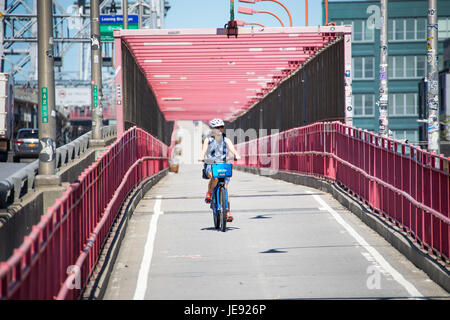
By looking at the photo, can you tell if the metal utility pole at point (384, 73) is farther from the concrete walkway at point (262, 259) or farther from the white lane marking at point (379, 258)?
the white lane marking at point (379, 258)

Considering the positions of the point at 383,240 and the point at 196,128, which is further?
the point at 196,128

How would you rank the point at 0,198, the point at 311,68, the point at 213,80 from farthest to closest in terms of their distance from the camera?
the point at 213,80, the point at 311,68, the point at 0,198

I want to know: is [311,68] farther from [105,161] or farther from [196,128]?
[196,128]

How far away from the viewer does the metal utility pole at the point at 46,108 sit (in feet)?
48.3

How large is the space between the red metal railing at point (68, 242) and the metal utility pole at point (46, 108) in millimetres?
1293

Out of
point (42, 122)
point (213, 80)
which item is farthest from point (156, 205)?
point (213, 80)

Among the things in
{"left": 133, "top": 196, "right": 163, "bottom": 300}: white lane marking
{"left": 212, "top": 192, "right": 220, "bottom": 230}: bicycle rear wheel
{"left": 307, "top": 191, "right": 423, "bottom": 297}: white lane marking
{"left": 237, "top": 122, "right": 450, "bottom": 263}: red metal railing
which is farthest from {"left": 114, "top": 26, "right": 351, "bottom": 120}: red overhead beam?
{"left": 212, "top": 192, "right": 220, "bottom": 230}: bicycle rear wheel

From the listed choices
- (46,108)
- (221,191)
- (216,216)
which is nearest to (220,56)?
(46,108)

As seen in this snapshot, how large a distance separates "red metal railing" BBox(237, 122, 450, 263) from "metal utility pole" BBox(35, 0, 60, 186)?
19.3ft

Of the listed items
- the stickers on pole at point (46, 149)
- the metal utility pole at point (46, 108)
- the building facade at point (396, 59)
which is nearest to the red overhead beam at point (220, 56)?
the metal utility pole at point (46, 108)

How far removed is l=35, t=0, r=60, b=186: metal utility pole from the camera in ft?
48.3

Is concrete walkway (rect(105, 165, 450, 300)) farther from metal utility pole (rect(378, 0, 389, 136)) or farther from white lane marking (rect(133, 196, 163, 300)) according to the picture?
metal utility pole (rect(378, 0, 389, 136))

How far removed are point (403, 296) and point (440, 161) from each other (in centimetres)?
196
